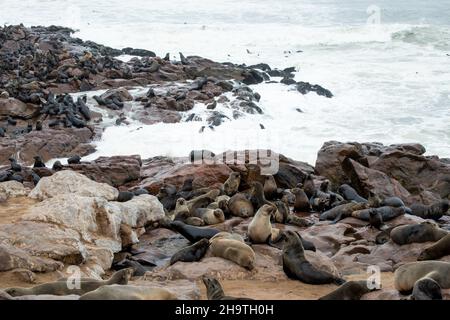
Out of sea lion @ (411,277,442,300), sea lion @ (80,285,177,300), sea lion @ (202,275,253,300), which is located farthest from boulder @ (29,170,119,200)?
sea lion @ (411,277,442,300)

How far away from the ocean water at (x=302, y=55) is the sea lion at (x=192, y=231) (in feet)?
30.4

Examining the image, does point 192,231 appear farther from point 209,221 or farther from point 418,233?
point 418,233

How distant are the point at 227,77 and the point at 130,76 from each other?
199 inches

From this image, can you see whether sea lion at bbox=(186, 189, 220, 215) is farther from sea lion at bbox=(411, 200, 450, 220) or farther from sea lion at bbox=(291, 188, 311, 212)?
sea lion at bbox=(411, 200, 450, 220)

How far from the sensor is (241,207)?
1049 centimetres

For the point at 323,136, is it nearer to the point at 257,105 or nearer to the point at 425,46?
the point at 257,105

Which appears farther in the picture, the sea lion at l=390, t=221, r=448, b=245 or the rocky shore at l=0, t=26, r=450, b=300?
the sea lion at l=390, t=221, r=448, b=245

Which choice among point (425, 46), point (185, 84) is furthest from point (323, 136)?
point (425, 46)

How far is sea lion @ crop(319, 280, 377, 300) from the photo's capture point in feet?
19.4

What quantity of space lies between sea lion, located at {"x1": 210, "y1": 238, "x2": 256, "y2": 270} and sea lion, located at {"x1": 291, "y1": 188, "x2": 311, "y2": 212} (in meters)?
3.74

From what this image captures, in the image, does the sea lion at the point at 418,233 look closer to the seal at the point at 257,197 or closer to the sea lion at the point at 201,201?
the seal at the point at 257,197

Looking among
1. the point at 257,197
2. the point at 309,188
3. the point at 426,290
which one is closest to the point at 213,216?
the point at 257,197

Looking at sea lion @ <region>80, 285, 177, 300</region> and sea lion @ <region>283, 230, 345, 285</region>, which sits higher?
sea lion @ <region>80, 285, 177, 300</region>

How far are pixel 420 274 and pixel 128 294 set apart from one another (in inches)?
119
